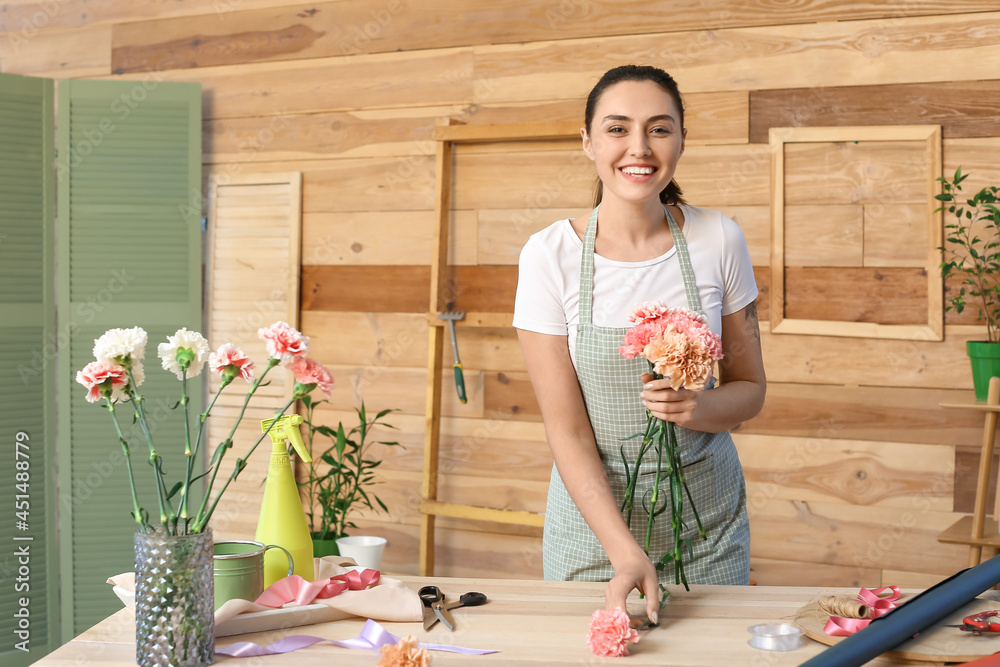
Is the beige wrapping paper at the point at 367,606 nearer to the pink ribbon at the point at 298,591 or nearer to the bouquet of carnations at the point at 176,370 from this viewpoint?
the pink ribbon at the point at 298,591

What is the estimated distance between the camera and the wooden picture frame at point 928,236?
8.46ft

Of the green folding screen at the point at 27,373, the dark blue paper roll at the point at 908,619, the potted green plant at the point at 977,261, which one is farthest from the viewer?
the green folding screen at the point at 27,373

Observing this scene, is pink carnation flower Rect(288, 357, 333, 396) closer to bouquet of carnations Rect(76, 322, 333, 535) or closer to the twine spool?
bouquet of carnations Rect(76, 322, 333, 535)

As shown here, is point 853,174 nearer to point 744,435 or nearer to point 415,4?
point 744,435

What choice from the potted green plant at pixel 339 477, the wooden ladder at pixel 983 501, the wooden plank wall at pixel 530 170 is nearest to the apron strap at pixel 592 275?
the wooden ladder at pixel 983 501

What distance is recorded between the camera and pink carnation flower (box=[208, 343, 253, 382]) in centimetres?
109

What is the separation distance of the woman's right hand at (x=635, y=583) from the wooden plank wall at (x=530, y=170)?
1623 mm

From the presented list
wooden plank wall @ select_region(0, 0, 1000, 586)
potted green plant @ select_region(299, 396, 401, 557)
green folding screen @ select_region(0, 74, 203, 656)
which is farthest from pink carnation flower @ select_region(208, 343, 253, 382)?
green folding screen @ select_region(0, 74, 203, 656)

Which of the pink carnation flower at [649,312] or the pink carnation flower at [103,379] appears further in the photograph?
the pink carnation flower at [649,312]

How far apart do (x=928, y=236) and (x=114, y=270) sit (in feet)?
9.12

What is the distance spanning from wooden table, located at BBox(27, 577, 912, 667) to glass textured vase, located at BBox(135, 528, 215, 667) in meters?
0.06

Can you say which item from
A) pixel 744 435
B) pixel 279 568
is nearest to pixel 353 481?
pixel 744 435

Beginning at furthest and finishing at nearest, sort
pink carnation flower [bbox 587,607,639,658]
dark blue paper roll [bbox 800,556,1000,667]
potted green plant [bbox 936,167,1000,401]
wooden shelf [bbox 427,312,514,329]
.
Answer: wooden shelf [bbox 427,312,514,329] → potted green plant [bbox 936,167,1000,401] → pink carnation flower [bbox 587,607,639,658] → dark blue paper roll [bbox 800,556,1000,667]

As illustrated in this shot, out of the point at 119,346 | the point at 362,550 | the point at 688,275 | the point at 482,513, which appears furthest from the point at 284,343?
the point at 482,513
